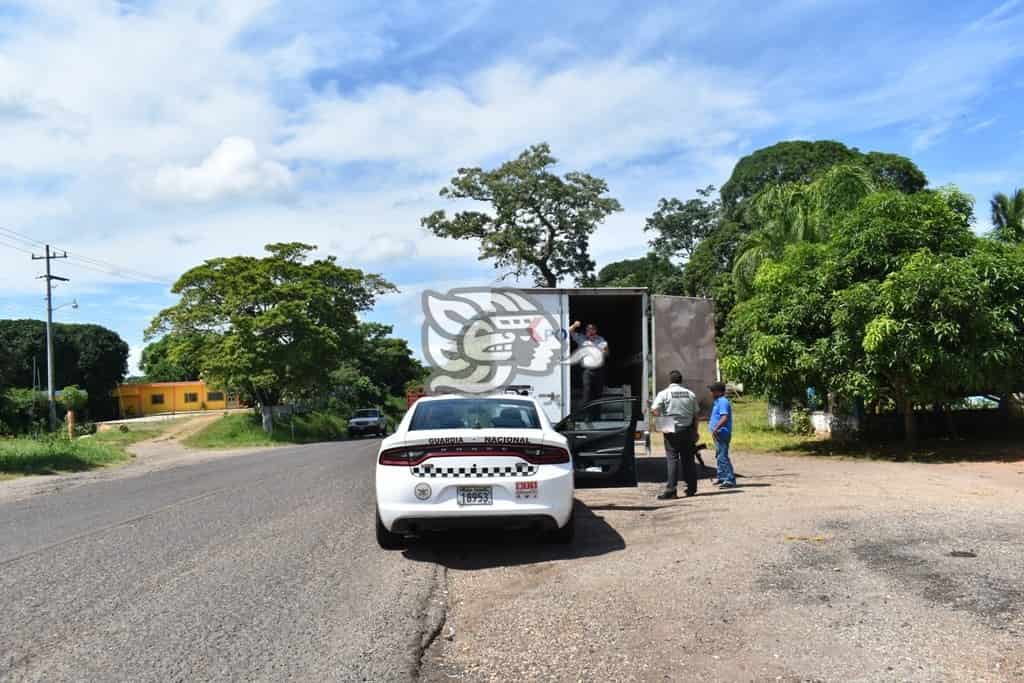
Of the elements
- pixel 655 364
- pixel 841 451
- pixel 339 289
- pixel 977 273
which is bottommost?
pixel 841 451

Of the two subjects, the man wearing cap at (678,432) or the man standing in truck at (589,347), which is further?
the man standing in truck at (589,347)

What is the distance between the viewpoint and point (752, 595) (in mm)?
5836

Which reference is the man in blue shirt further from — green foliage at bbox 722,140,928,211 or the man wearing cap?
green foliage at bbox 722,140,928,211

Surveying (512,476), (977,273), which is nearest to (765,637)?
(512,476)

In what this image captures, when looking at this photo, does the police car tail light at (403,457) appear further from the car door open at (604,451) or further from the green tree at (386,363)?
the green tree at (386,363)

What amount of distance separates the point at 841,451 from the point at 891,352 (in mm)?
4225

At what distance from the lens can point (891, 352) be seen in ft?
46.4

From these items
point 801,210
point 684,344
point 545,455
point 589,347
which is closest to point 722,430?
point 684,344

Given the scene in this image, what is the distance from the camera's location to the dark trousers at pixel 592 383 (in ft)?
44.1

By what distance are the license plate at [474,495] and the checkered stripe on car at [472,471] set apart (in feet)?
0.37

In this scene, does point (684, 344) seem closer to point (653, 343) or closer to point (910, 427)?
point (653, 343)

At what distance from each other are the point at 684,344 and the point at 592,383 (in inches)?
82.6

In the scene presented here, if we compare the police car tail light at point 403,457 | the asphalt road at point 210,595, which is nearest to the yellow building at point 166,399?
the asphalt road at point 210,595

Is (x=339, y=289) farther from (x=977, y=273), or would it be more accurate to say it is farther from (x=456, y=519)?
(x=456, y=519)
